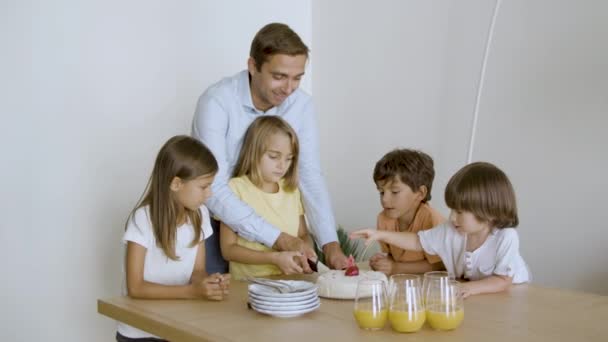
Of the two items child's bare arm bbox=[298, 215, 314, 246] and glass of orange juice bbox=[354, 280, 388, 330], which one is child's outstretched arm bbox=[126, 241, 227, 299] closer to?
glass of orange juice bbox=[354, 280, 388, 330]

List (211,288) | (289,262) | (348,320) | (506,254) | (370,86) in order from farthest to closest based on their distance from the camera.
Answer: (370,86) → (289,262) → (506,254) → (211,288) → (348,320)

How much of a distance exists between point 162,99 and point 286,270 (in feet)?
6.02

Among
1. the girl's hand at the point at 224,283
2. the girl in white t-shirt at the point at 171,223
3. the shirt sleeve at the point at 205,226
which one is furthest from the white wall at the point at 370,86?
the girl's hand at the point at 224,283

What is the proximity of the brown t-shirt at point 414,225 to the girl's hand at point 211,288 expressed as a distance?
88cm

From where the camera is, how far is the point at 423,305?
74.9 inches

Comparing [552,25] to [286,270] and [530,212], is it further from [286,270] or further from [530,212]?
[286,270]

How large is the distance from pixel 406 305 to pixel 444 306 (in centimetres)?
10

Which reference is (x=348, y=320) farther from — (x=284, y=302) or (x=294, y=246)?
(x=294, y=246)

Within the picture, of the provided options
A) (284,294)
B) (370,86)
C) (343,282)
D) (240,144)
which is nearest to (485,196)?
(343,282)

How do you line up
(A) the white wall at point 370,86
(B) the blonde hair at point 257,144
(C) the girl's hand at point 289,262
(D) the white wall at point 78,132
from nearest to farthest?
1. (C) the girl's hand at point 289,262
2. (B) the blonde hair at point 257,144
3. (D) the white wall at point 78,132
4. (A) the white wall at point 370,86

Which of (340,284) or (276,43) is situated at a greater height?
(276,43)

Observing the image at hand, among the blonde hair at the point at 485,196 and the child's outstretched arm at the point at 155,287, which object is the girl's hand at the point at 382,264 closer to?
the blonde hair at the point at 485,196

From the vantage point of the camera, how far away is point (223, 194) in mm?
2824

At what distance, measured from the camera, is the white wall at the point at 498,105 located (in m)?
3.34
